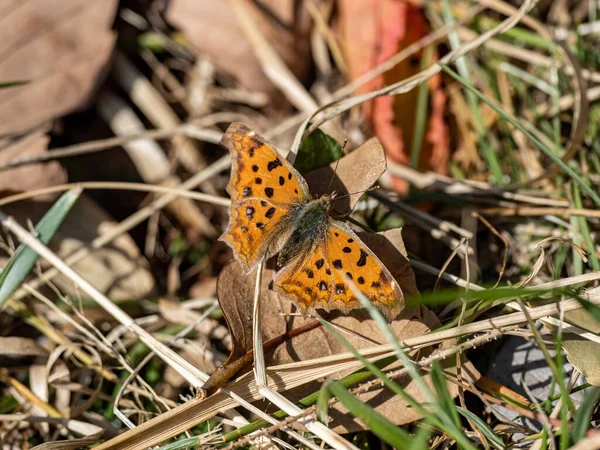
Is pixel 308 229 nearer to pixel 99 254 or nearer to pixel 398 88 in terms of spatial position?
pixel 398 88

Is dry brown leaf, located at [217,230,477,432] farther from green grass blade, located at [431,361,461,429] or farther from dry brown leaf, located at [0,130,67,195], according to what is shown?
dry brown leaf, located at [0,130,67,195]

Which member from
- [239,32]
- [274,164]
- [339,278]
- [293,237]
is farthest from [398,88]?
[239,32]

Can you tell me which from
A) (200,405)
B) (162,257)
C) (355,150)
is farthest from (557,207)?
(162,257)

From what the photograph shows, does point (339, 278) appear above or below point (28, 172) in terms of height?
below

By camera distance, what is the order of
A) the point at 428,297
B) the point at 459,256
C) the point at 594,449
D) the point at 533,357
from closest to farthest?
the point at 594,449 → the point at 428,297 → the point at 533,357 → the point at 459,256

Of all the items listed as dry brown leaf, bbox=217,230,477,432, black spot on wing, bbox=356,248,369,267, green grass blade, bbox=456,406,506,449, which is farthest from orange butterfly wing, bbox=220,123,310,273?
green grass blade, bbox=456,406,506,449

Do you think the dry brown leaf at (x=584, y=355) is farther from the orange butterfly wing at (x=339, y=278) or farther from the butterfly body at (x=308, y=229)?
the butterfly body at (x=308, y=229)

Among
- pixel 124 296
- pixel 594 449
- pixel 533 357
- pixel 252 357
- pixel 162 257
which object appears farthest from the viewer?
pixel 162 257

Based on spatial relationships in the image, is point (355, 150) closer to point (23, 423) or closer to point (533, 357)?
point (533, 357)
